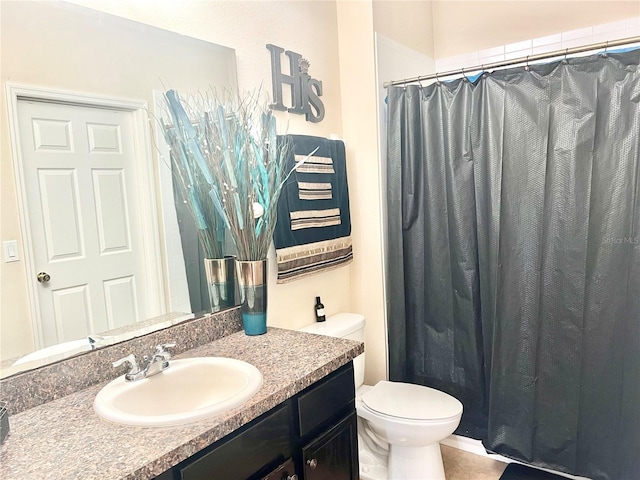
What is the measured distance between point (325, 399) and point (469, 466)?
1.27m

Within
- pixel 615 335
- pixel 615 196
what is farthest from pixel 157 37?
pixel 615 335

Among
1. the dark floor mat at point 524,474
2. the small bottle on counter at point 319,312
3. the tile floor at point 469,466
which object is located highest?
the small bottle on counter at point 319,312

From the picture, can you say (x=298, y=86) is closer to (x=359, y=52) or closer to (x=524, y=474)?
(x=359, y=52)

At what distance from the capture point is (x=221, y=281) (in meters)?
1.76

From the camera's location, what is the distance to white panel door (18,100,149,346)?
125cm

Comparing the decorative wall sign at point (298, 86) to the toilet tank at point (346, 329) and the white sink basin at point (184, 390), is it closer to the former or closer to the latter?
the toilet tank at point (346, 329)

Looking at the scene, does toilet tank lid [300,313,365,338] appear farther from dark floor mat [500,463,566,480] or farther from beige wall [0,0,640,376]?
dark floor mat [500,463,566,480]

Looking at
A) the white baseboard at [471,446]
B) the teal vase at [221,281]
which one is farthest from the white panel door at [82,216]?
the white baseboard at [471,446]

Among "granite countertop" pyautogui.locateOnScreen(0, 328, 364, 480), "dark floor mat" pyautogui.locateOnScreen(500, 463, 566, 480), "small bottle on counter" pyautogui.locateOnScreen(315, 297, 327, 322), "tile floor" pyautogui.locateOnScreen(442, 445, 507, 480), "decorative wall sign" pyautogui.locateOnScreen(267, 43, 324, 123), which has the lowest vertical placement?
"tile floor" pyautogui.locateOnScreen(442, 445, 507, 480)

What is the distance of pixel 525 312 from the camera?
6.79ft

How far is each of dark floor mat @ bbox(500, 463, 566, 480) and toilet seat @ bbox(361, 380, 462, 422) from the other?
1.68ft

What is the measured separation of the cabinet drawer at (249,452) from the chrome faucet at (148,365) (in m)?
0.35

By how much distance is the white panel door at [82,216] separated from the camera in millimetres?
1248

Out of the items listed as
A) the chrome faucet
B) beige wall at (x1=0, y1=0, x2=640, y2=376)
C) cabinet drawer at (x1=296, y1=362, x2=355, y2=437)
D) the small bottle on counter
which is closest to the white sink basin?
the chrome faucet
